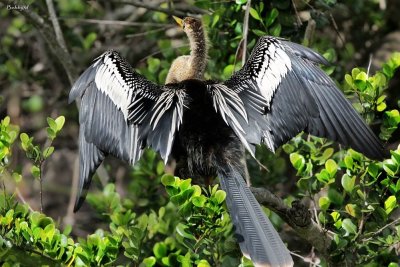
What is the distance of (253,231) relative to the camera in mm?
3059

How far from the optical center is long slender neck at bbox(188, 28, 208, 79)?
4.05m

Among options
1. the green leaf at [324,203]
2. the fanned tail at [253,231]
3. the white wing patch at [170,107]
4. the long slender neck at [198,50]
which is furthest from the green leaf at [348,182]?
the long slender neck at [198,50]

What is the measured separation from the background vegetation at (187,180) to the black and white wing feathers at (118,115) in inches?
7.7

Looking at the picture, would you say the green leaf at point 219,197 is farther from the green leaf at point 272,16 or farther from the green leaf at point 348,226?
the green leaf at point 272,16

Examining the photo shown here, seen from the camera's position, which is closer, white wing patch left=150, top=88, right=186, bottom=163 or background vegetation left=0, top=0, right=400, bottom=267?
background vegetation left=0, top=0, right=400, bottom=267

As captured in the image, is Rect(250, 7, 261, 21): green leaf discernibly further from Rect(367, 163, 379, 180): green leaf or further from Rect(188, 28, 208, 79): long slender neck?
Rect(367, 163, 379, 180): green leaf

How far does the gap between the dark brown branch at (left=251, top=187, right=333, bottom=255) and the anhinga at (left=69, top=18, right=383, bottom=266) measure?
0.25 ft

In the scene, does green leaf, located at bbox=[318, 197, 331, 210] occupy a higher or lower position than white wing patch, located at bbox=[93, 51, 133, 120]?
lower

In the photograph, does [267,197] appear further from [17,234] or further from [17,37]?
[17,37]

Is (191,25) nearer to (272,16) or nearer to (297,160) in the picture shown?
(272,16)

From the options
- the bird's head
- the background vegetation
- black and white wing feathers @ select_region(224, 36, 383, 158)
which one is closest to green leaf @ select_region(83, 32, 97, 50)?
the background vegetation

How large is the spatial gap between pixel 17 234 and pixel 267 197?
1004 millimetres

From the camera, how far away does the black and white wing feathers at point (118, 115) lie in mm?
3398

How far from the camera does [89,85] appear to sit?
3.78 metres
